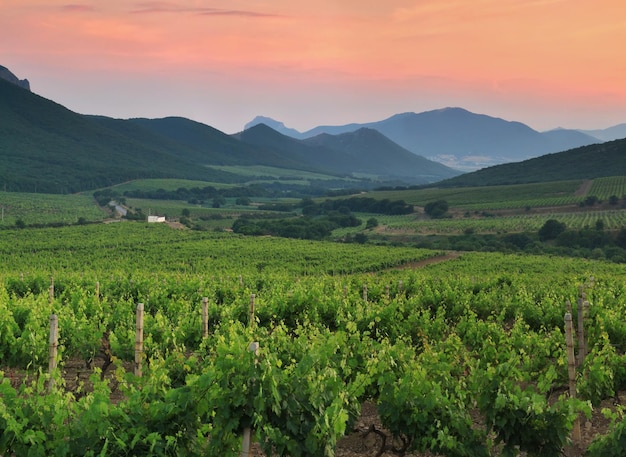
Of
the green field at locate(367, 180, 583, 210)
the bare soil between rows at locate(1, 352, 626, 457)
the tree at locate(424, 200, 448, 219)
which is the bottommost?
the tree at locate(424, 200, 448, 219)

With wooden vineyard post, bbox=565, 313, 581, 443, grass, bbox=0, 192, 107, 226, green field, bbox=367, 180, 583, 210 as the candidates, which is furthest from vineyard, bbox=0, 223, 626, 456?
green field, bbox=367, 180, 583, 210

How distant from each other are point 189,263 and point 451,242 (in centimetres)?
3960

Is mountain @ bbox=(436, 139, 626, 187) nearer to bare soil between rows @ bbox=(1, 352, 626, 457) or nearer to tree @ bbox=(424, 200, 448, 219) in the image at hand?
tree @ bbox=(424, 200, 448, 219)

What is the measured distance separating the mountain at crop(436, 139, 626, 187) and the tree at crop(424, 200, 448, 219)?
47.7 meters

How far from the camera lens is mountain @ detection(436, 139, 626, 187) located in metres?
152

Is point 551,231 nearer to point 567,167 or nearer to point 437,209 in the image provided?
point 437,209

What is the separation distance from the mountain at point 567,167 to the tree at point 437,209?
1879 inches

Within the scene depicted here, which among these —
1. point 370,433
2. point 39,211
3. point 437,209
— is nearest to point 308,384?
point 370,433

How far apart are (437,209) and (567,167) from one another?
62494mm

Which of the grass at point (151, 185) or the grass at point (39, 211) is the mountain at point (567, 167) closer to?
the grass at point (151, 185)

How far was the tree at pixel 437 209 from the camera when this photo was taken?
118 m

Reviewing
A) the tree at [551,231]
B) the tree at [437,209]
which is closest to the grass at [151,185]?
the tree at [437,209]

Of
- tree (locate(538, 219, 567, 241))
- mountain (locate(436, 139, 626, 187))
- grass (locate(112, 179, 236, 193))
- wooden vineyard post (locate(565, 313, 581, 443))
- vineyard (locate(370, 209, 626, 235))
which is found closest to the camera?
wooden vineyard post (locate(565, 313, 581, 443))

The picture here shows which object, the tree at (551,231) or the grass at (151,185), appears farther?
the grass at (151,185)
